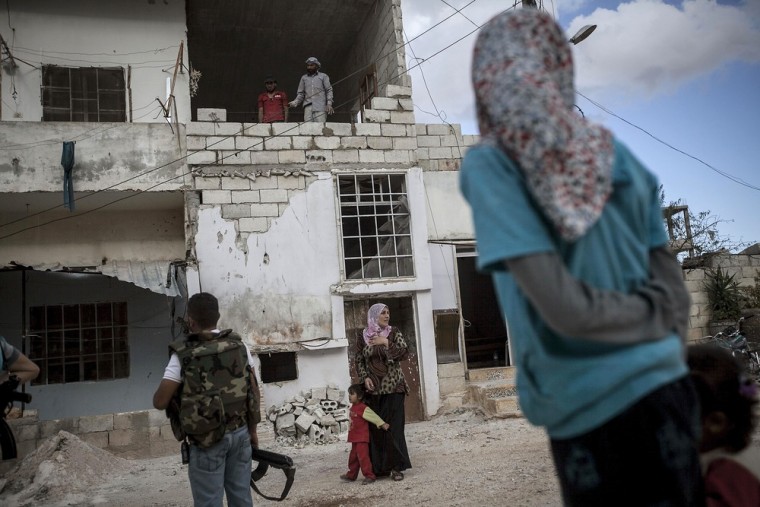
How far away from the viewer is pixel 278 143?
9.70m

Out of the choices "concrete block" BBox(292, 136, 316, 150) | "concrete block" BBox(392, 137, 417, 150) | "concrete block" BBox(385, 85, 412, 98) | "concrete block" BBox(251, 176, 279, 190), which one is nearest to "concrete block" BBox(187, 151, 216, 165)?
"concrete block" BBox(251, 176, 279, 190)

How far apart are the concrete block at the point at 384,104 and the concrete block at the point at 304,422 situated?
5.26 metres

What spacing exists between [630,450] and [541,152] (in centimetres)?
57

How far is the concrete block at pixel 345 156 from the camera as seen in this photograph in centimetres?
988

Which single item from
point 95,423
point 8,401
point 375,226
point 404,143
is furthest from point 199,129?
point 8,401

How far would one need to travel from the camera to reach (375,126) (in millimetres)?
10078

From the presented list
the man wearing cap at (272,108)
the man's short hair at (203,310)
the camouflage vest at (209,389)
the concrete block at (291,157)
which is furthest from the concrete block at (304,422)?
the man's short hair at (203,310)

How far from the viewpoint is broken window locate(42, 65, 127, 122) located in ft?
32.6

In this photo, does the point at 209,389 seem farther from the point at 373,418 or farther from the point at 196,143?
the point at 196,143

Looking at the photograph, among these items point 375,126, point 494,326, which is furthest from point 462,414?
point 375,126

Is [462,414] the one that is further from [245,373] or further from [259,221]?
[245,373]

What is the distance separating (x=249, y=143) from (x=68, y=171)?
275 centimetres

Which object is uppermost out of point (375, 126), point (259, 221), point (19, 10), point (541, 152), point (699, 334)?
point (19, 10)

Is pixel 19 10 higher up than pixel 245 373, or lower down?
higher up
